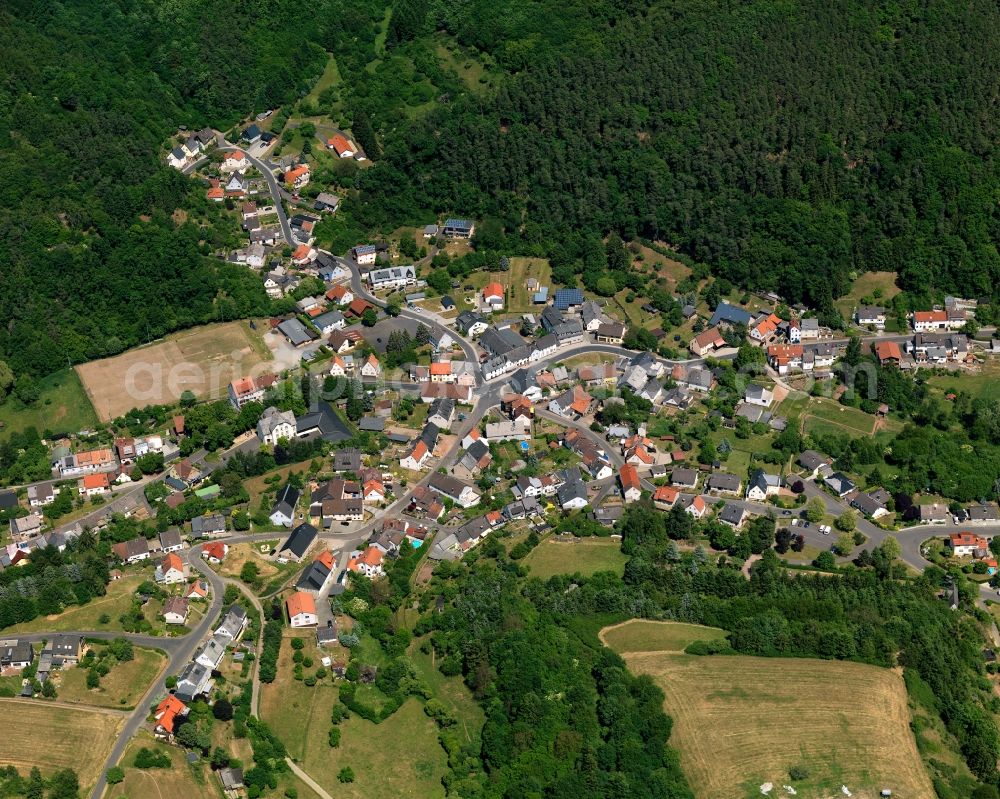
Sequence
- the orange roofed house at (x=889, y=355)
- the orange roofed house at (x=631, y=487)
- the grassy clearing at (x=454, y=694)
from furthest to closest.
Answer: the orange roofed house at (x=889, y=355)
the orange roofed house at (x=631, y=487)
the grassy clearing at (x=454, y=694)

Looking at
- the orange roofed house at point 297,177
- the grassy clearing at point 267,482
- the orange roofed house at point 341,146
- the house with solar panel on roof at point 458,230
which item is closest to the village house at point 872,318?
the house with solar panel on roof at point 458,230

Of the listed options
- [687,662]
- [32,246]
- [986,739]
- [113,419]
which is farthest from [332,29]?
[986,739]

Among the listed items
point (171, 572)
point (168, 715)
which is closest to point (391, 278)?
point (171, 572)

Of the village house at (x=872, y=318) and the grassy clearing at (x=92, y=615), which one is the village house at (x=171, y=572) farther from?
the village house at (x=872, y=318)

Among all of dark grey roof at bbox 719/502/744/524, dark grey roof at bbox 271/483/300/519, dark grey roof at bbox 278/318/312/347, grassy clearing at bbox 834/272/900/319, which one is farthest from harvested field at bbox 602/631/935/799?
dark grey roof at bbox 278/318/312/347

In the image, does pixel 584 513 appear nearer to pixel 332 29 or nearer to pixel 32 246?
pixel 32 246

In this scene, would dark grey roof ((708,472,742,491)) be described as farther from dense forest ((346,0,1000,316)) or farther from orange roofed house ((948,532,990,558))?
dense forest ((346,0,1000,316))
